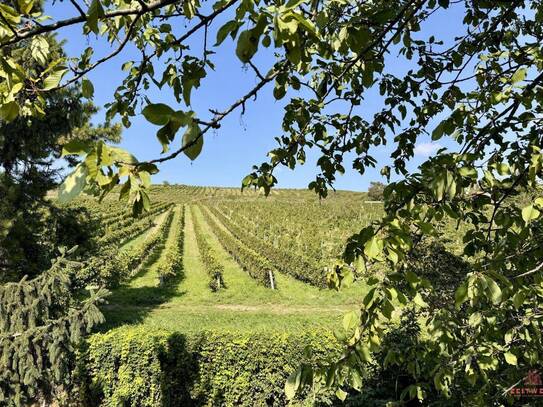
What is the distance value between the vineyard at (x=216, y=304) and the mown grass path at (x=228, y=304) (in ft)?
0.17

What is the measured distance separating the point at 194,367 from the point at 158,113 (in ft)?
28.5

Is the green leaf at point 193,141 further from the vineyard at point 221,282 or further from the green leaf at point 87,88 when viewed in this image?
the vineyard at point 221,282

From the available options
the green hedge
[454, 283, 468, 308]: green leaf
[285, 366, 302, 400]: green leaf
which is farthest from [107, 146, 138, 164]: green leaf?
the green hedge

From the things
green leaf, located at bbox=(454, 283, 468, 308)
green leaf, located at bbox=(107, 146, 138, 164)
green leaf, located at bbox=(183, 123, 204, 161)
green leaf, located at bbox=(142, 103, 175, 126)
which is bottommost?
green leaf, located at bbox=(454, 283, 468, 308)

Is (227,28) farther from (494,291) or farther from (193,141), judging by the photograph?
(494,291)

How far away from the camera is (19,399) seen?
19.4 feet

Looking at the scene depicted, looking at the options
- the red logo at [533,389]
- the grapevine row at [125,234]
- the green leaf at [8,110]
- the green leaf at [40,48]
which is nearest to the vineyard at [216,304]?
the grapevine row at [125,234]

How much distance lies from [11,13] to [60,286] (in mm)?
6491

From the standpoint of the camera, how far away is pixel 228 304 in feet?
60.1

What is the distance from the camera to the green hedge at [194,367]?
811cm

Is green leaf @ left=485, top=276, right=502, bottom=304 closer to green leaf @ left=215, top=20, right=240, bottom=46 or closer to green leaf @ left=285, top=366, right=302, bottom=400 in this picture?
green leaf @ left=285, top=366, right=302, bottom=400

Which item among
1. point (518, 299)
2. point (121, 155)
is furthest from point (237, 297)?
point (121, 155)

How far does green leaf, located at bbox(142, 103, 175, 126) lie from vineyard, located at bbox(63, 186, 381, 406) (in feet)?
0.75

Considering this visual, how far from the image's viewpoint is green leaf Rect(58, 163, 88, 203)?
971mm
